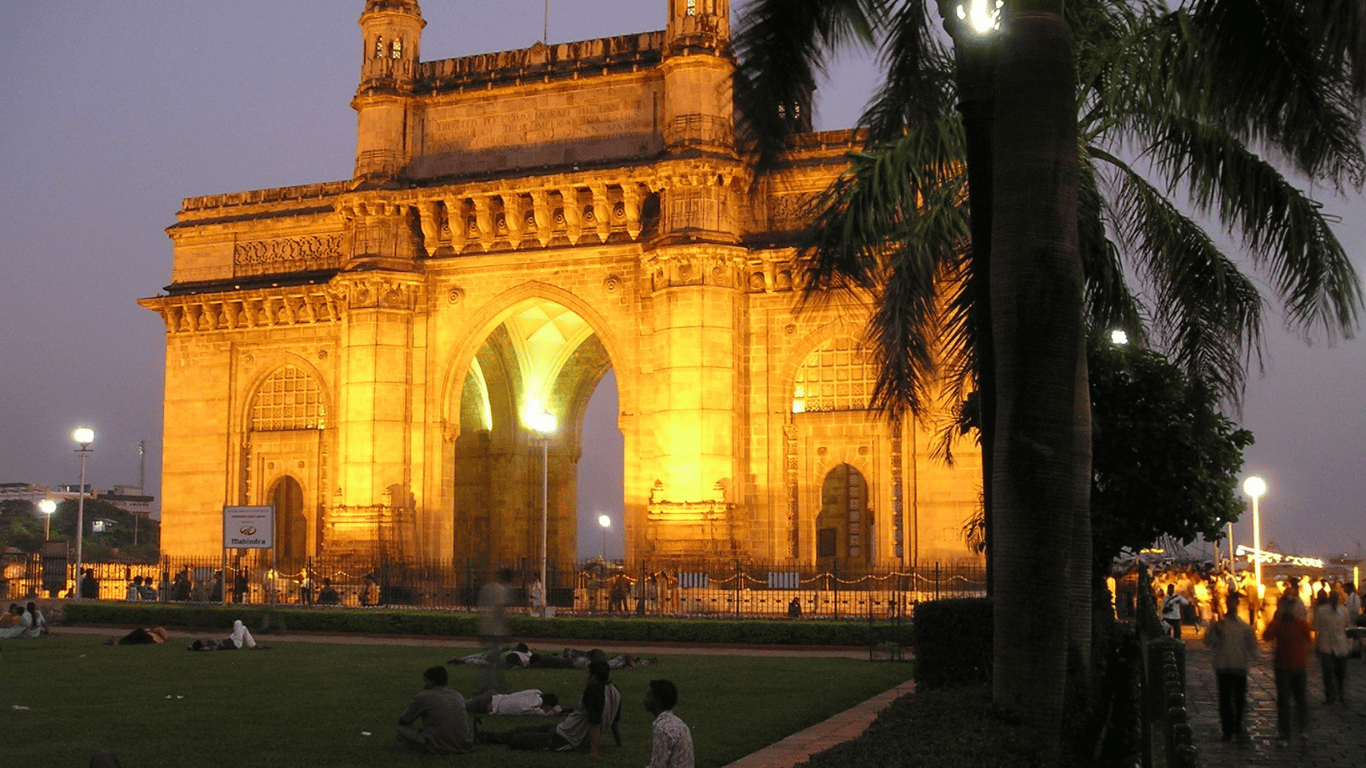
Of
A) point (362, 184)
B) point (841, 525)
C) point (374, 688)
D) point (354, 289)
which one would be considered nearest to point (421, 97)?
point (362, 184)

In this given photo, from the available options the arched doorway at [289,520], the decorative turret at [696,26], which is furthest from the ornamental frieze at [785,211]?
the arched doorway at [289,520]

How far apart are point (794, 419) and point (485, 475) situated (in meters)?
12.0

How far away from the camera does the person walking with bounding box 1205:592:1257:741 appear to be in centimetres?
1362

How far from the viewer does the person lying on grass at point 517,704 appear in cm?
1425

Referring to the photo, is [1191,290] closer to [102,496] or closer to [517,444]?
[517,444]

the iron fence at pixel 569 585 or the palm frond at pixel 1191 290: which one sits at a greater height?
the palm frond at pixel 1191 290

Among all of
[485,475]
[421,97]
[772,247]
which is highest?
[421,97]

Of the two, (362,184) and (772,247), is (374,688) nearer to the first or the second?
(772,247)

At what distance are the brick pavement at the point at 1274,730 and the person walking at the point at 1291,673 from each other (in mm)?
215

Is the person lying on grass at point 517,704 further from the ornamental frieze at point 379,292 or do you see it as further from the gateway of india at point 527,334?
the ornamental frieze at point 379,292

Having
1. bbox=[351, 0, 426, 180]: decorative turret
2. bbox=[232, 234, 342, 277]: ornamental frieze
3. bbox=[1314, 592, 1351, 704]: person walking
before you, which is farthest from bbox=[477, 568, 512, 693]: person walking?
bbox=[232, 234, 342, 277]: ornamental frieze

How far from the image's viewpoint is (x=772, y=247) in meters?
33.2

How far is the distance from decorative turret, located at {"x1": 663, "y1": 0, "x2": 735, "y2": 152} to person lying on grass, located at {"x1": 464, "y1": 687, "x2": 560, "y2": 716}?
A: 20.3 meters

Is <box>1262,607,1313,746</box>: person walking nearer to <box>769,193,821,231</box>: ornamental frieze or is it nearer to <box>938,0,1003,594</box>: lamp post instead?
<box>938,0,1003,594</box>: lamp post
